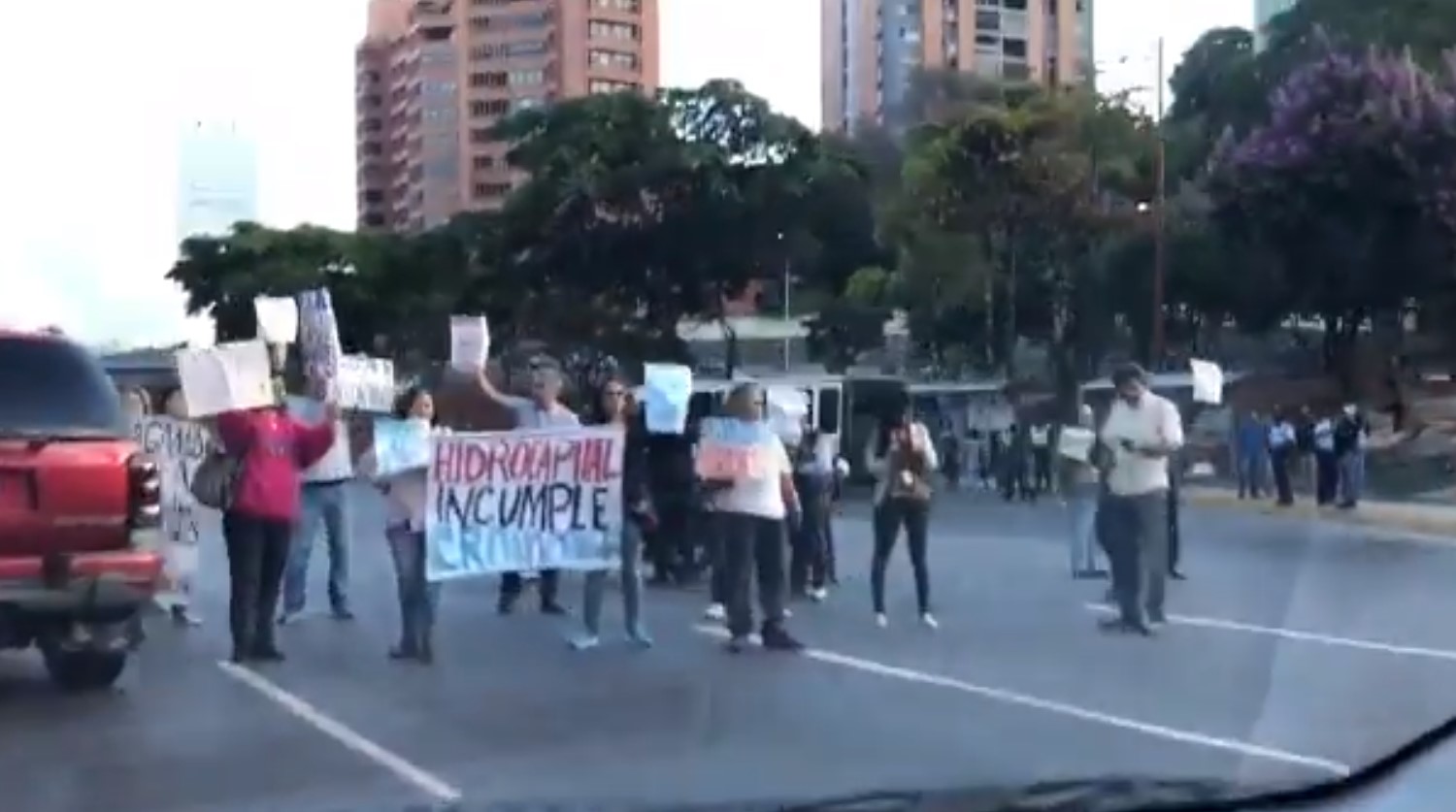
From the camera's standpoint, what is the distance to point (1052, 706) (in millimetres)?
6531

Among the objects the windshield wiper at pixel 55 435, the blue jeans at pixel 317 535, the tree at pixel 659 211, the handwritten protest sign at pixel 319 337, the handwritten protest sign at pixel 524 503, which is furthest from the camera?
the handwritten protest sign at pixel 524 503

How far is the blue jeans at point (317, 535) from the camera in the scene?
557 centimetres

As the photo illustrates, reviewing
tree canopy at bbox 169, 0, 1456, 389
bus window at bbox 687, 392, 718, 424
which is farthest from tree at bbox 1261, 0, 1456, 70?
bus window at bbox 687, 392, 718, 424

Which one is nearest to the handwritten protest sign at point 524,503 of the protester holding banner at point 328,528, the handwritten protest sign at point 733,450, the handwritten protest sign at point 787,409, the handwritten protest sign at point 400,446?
the handwritten protest sign at point 400,446

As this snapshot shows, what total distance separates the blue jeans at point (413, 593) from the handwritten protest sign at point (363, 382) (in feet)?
3.85

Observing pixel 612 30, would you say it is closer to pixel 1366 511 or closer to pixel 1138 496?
pixel 1138 496

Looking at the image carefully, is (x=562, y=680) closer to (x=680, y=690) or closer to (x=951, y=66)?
(x=680, y=690)

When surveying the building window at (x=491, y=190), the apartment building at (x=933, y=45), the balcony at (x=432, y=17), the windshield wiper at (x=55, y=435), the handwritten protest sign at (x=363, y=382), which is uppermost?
the apartment building at (x=933, y=45)

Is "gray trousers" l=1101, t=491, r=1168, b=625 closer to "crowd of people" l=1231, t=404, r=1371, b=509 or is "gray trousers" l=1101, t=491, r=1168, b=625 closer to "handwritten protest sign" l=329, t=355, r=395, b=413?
"crowd of people" l=1231, t=404, r=1371, b=509

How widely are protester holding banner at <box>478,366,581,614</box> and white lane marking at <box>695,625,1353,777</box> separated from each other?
73 centimetres

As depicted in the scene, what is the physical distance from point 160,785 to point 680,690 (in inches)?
81.2

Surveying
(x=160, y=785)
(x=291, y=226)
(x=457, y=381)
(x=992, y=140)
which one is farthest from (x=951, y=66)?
(x=160, y=785)

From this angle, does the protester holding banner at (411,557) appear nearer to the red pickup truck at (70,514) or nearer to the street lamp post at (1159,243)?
the red pickup truck at (70,514)

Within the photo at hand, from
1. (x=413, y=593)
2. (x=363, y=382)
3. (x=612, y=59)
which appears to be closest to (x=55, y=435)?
(x=363, y=382)
